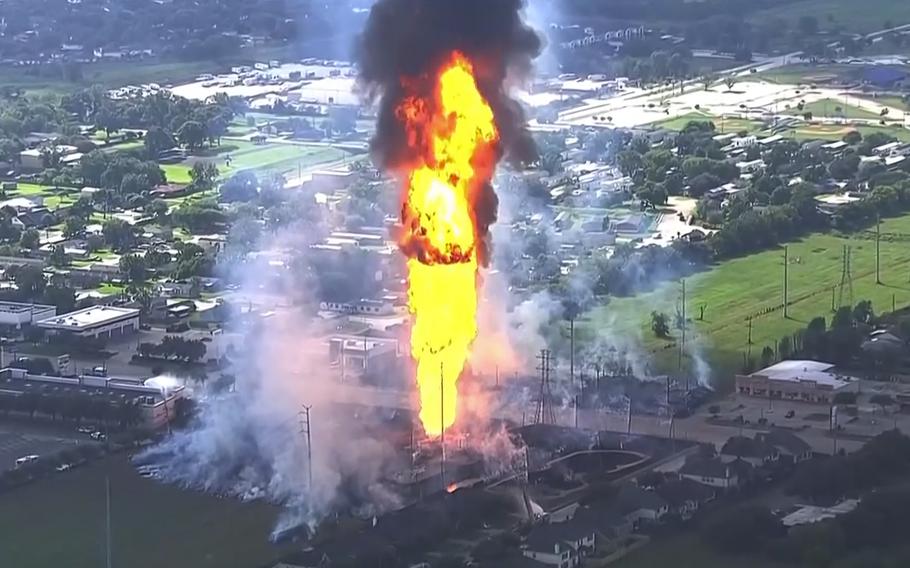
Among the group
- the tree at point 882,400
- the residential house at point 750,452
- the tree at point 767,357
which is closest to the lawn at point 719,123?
the tree at point 767,357

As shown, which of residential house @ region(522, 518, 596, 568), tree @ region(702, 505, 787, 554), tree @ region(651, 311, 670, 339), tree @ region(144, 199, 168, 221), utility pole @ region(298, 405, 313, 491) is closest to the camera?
residential house @ region(522, 518, 596, 568)

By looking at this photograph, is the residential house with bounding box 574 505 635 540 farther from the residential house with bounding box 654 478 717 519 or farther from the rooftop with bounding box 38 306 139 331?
the rooftop with bounding box 38 306 139 331

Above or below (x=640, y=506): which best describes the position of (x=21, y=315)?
above

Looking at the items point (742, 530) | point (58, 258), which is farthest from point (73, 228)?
point (742, 530)

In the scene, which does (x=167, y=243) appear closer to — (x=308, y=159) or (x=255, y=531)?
(x=308, y=159)

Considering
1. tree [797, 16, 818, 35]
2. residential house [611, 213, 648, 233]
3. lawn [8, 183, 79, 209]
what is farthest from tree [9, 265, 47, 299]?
tree [797, 16, 818, 35]

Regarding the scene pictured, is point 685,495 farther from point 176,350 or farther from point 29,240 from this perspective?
point 29,240

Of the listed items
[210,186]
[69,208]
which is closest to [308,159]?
[210,186]
